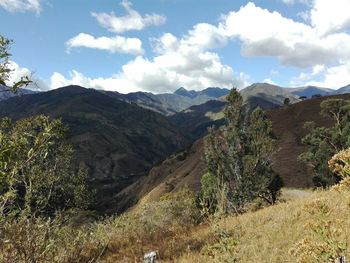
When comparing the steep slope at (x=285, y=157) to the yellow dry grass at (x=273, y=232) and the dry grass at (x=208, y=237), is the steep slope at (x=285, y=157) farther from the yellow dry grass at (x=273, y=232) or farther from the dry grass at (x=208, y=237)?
the yellow dry grass at (x=273, y=232)

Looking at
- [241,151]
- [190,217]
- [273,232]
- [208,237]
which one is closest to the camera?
[273,232]

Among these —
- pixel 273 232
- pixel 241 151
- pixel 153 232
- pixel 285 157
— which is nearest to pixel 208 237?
pixel 273 232

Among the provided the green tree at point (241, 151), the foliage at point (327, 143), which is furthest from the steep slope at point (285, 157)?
the green tree at point (241, 151)

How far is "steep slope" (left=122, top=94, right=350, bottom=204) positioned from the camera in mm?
86975

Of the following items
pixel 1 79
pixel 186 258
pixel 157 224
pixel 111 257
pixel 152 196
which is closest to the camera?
pixel 1 79

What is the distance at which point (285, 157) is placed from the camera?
310 feet

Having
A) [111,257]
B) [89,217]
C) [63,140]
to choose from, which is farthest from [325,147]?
[111,257]

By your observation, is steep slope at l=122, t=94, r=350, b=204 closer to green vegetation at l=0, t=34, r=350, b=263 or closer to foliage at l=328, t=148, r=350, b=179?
green vegetation at l=0, t=34, r=350, b=263

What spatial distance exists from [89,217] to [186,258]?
19.9 meters

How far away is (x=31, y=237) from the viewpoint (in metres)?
Answer: 6.46

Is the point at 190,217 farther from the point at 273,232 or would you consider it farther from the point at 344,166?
the point at 344,166

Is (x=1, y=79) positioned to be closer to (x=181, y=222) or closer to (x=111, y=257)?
(x=111, y=257)

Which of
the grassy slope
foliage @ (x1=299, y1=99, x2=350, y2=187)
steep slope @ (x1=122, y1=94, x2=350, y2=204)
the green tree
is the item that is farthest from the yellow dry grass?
steep slope @ (x1=122, y1=94, x2=350, y2=204)

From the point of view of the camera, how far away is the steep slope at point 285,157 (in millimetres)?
86975
